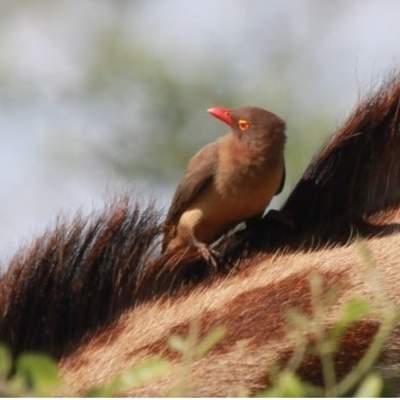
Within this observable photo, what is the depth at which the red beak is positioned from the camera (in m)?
3.98

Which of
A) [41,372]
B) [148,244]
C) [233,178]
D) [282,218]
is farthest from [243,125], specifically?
[41,372]

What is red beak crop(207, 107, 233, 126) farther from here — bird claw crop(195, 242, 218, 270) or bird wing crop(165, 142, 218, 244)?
bird claw crop(195, 242, 218, 270)

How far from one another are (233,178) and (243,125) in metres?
0.18

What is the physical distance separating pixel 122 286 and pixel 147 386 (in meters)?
0.59

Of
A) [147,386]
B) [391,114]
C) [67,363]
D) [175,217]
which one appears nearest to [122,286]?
[67,363]

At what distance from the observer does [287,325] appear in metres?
2.83

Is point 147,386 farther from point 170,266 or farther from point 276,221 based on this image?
point 276,221

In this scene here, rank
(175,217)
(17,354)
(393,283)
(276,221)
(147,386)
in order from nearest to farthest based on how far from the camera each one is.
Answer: (147,386) < (17,354) < (393,283) < (276,221) < (175,217)

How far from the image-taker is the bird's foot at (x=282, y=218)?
343 centimetres

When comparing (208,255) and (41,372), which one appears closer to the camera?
(41,372)

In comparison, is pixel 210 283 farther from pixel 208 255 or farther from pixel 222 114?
pixel 222 114

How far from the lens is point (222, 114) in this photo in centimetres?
401

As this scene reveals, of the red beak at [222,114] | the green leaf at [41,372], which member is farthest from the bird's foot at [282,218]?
the green leaf at [41,372]

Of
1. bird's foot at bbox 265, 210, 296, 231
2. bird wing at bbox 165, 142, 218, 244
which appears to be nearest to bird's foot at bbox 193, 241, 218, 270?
bird's foot at bbox 265, 210, 296, 231
